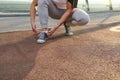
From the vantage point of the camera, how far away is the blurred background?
19.1 ft

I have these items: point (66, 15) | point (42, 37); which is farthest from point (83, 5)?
point (42, 37)

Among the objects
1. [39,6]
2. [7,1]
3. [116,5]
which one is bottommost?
[116,5]

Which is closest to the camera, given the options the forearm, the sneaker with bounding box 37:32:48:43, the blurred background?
the sneaker with bounding box 37:32:48:43

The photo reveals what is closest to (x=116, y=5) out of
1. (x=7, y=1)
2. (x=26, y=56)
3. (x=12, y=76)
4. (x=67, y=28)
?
(x=7, y=1)

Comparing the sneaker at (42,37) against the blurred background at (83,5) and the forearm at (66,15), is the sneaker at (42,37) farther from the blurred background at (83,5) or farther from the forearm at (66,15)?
the blurred background at (83,5)

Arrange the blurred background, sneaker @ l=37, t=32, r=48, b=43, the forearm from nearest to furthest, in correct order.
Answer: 1. sneaker @ l=37, t=32, r=48, b=43
2. the forearm
3. the blurred background

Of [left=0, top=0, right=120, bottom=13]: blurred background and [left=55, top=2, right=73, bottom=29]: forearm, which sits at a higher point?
[left=55, top=2, right=73, bottom=29]: forearm

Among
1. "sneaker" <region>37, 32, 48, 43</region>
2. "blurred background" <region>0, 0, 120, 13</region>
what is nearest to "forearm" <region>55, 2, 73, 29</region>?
"sneaker" <region>37, 32, 48, 43</region>

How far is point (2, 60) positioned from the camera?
296 centimetres

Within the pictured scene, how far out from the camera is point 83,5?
6547mm

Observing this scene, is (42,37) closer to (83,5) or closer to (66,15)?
(66,15)

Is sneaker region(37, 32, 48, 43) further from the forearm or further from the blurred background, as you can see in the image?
the blurred background

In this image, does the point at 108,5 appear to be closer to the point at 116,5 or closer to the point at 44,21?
the point at 116,5

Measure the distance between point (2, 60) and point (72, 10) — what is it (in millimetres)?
1325
